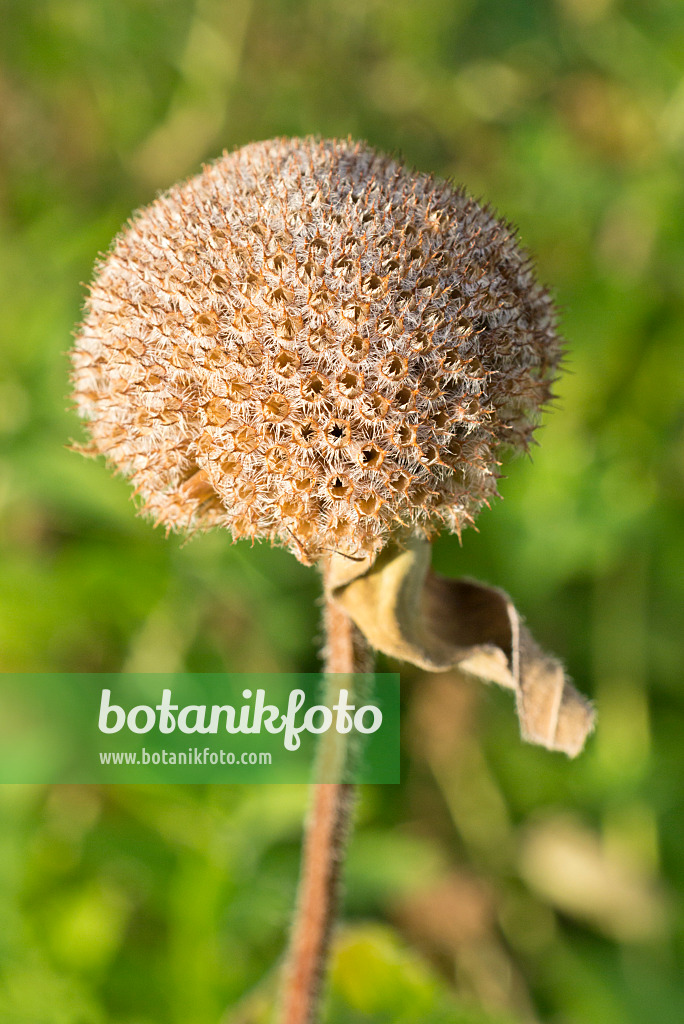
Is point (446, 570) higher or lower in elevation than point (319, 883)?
higher

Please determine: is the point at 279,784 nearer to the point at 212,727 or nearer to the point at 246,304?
the point at 212,727

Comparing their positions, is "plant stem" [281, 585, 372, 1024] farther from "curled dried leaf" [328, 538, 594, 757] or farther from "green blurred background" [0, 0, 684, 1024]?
"green blurred background" [0, 0, 684, 1024]

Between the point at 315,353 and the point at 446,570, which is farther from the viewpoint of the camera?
the point at 446,570

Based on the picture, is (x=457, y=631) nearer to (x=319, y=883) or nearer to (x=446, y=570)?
(x=319, y=883)

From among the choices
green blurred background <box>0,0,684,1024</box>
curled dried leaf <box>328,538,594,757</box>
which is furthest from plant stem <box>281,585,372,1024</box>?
green blurred background <box>0,0,684,1024</box>

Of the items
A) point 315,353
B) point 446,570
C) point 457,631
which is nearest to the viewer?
point 315,353

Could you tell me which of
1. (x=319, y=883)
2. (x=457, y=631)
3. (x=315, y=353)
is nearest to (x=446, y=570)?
(x=457, y=631)

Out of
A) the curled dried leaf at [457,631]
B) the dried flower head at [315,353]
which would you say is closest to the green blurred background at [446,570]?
the curled dried leaf at [457,631]
